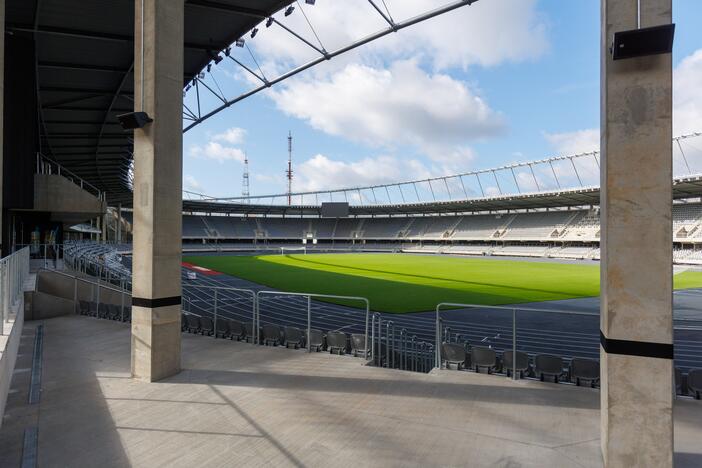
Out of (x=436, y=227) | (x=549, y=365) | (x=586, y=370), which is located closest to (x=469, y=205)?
(x=436, y=227)

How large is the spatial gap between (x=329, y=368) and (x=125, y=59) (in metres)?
14.8

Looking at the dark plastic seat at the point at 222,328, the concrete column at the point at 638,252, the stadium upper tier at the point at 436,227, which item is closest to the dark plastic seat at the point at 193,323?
the dark plastic seat at the point at 222,328

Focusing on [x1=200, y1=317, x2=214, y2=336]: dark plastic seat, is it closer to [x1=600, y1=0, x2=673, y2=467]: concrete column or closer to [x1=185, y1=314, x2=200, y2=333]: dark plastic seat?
[x1=185, y1=314, x2=200, y2=333]: dark plastic seat

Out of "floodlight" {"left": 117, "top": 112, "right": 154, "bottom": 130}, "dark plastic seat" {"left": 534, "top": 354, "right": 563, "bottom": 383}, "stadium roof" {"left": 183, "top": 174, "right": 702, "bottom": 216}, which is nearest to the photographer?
"dark plastic seat" {"left": 534, "top": 354, "right": 563, "bottom": 383}

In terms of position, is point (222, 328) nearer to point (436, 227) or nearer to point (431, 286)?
point (431, 286)

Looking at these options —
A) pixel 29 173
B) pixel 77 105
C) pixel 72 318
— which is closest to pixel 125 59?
pixel 29 173

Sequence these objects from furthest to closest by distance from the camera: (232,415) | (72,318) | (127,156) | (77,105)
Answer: (127,156), (77,105), (72,318), (232,415)

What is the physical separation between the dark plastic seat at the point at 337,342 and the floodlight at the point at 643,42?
681 centimetres

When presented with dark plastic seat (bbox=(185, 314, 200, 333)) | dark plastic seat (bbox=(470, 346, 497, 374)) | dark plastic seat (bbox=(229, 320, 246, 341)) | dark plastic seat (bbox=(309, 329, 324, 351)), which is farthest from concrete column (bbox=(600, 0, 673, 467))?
dark plastic seat (bbox=(185, 314, 200, 333))

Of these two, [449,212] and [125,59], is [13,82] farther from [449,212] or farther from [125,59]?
[449,212]

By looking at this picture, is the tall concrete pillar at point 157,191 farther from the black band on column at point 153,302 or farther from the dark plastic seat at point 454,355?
the dark plastic seat at point 454,355

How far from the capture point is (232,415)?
5.83 metres

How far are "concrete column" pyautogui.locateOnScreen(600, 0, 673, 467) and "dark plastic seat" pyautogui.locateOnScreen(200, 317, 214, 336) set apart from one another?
8.89m

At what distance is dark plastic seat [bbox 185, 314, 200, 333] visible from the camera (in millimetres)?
10984
